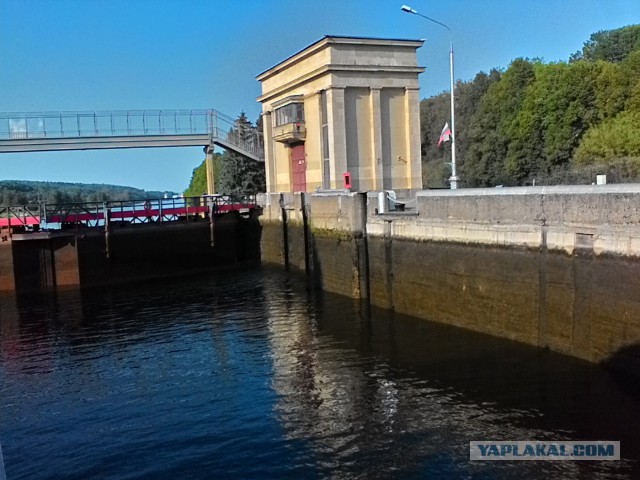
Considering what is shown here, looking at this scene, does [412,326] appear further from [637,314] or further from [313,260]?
[313,260]

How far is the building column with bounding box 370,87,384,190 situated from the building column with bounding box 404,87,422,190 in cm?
173

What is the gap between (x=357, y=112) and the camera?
31016mm

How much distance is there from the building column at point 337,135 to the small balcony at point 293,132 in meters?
3.05

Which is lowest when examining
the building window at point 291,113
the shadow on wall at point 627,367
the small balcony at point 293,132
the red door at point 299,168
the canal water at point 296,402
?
the canal water at point 296,402

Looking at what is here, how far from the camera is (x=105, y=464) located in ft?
30.8

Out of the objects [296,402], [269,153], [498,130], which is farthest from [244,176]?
[296,402]

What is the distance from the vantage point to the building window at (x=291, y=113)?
1312 inches

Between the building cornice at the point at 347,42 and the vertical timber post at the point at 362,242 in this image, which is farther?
the building cornice at the point at 347,42

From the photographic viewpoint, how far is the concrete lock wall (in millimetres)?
11852

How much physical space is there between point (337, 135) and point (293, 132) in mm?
3662

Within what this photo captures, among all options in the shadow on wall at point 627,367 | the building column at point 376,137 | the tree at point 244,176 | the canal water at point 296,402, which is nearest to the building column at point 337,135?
the building column at point 376,137

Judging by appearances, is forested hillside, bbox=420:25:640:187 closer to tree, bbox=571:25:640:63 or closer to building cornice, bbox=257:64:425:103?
tree, bbox=571:25:640:63

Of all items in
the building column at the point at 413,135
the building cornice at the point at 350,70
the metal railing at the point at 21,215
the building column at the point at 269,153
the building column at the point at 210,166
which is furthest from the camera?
the building column at the point at 210,166

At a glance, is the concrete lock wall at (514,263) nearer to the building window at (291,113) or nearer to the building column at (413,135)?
the building column at (413,135)
